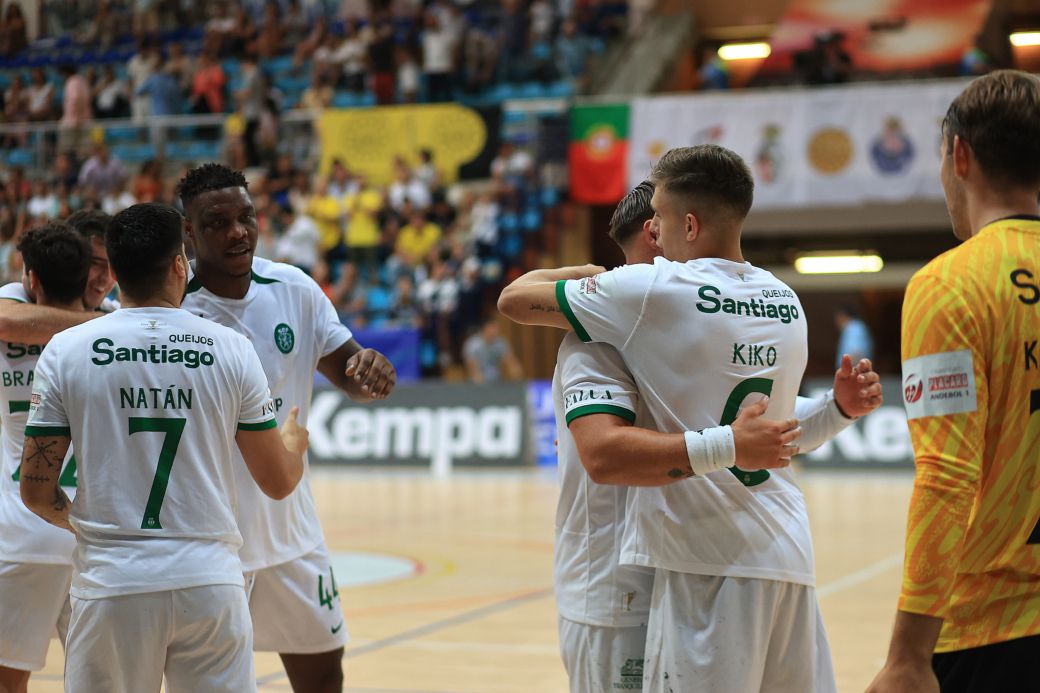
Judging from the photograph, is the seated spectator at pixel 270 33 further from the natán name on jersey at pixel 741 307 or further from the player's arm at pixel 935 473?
the player's arm at pixel 935 473

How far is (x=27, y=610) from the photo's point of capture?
181 inches

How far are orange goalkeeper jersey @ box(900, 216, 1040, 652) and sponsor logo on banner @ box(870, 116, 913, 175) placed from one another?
17087 millimetres

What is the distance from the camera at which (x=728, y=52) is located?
24.9 meters

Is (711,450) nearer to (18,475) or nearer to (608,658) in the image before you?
(608,658)

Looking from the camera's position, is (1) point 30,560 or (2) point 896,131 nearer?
(1) point 30,560

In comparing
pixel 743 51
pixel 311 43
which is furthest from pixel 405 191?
pixel 743 51

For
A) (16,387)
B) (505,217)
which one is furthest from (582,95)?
(16,387)

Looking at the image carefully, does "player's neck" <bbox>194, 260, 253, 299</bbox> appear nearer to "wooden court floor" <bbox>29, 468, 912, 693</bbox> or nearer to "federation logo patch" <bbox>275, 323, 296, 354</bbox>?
"federation logo patch" <bbox>275, 323, 296, 354</bbox>

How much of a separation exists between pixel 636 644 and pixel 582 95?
66.3ft

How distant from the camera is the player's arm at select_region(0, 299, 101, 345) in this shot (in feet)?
14.5

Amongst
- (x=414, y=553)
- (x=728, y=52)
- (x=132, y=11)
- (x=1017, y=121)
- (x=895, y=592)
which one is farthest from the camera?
(x=728, y=52)

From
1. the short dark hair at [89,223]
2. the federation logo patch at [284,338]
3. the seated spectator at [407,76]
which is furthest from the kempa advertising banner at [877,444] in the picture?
the short dark hair at [89,223]

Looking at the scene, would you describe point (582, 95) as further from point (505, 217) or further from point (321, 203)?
point (321, 203)

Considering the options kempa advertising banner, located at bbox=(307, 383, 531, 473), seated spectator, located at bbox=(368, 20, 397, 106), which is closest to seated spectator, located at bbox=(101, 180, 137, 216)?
kempa advertising banner, located at bbox=(307, 383, 531, 473)
